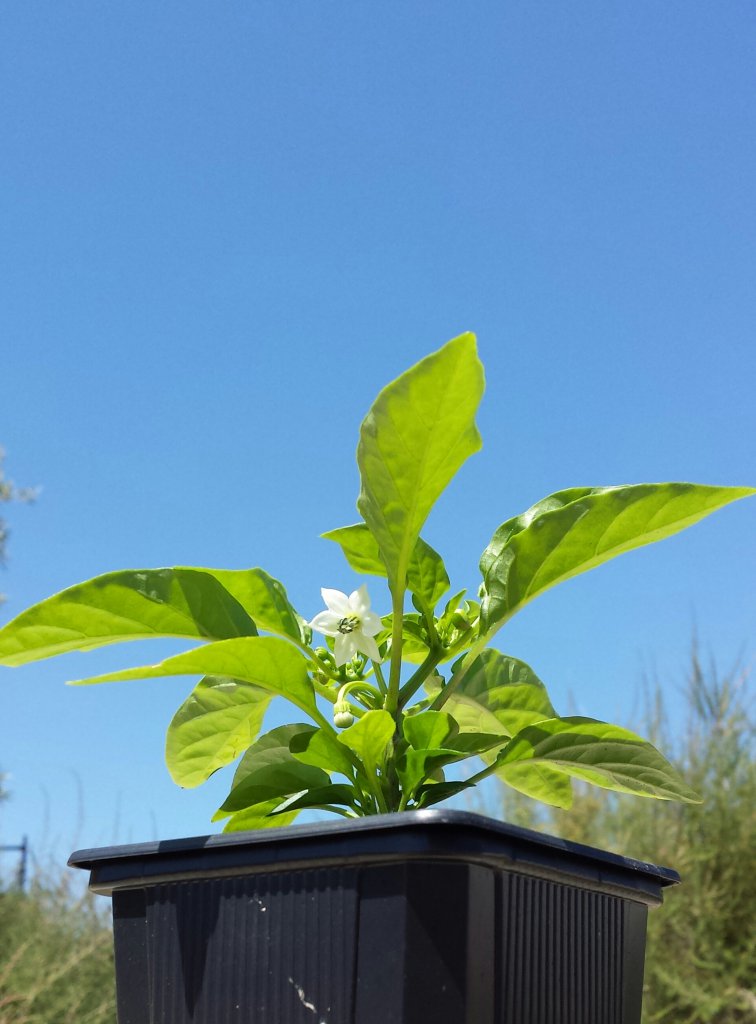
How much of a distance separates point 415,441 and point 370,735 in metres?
0.21

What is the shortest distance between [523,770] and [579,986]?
20 centimetres

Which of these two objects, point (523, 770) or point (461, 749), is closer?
point (461, 749)

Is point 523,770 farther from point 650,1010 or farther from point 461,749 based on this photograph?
point 650,1010

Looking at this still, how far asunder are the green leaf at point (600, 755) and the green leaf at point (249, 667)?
17cm

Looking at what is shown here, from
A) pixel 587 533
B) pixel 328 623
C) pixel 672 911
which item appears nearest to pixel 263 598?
pixel 328 623

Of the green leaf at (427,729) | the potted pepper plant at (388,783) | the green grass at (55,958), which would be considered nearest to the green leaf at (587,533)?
the potted pepper plant at (388,783)

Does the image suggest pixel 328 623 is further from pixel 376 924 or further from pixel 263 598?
pixel 376 924

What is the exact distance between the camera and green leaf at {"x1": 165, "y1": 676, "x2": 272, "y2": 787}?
2.87ft

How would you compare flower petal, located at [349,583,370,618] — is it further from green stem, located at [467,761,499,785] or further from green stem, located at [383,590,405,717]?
green stem, located at [467,761,499,785]

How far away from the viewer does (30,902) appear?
4371 millimetres

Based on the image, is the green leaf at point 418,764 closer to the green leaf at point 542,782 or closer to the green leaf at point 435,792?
the green leaf at point 435,792

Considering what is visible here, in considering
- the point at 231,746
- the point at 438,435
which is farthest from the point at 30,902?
the point at 438,435

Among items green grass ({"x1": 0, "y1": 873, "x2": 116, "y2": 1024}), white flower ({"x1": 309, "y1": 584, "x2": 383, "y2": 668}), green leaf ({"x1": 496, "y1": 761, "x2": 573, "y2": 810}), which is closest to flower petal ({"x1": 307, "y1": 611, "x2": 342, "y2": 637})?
white flower ({"x1": 309, "y1": 584, "x2": 383, "y2": 668})

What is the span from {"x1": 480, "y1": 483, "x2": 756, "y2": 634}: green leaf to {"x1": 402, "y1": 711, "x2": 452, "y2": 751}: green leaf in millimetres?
105
